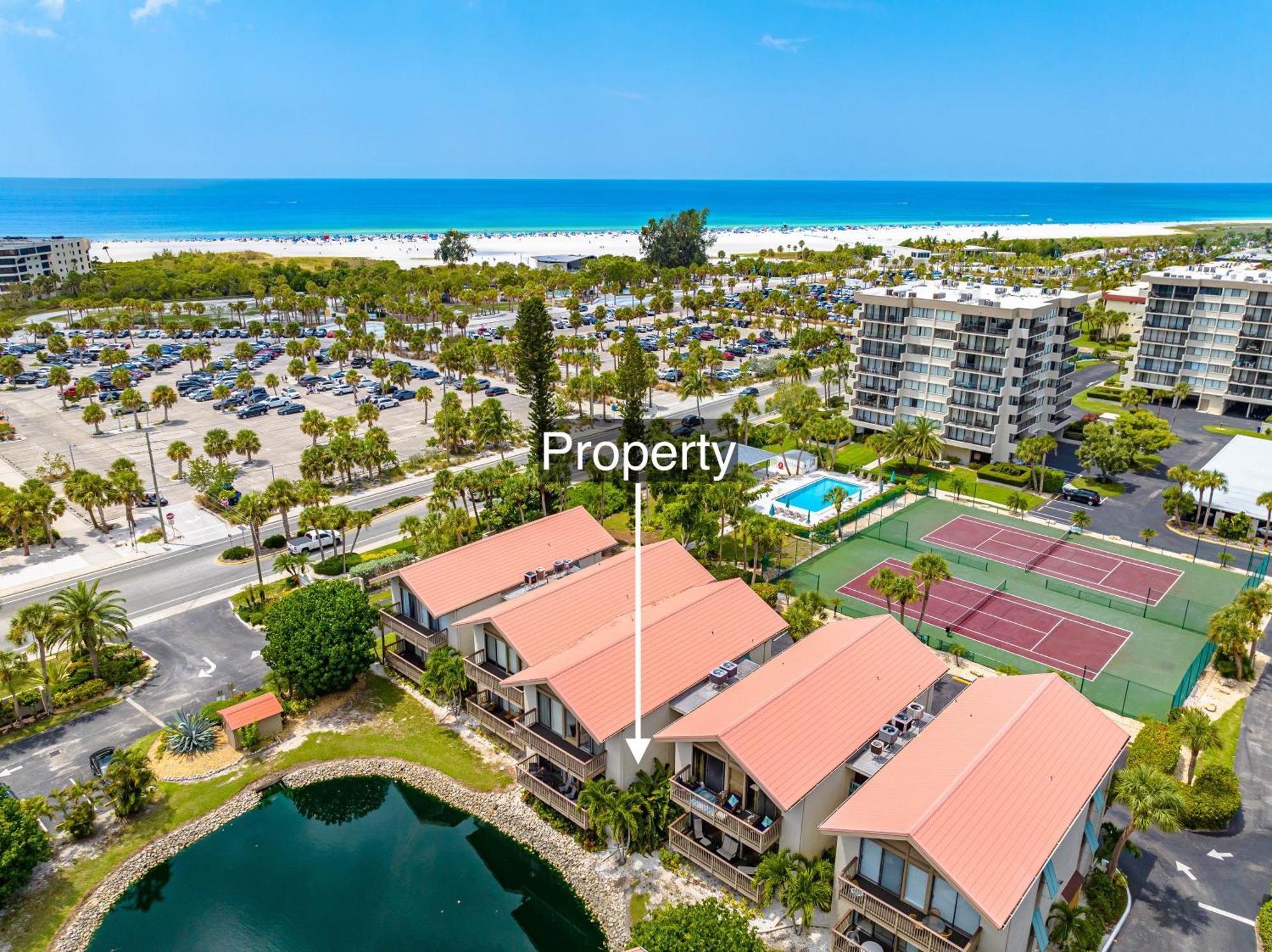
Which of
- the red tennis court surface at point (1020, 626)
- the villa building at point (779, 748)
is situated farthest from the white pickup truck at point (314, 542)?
the red tennis court surface at point (1020, 626)

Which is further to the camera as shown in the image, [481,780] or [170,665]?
[170,665]

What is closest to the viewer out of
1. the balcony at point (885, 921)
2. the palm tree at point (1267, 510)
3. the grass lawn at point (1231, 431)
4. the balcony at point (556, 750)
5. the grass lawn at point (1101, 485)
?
the balcony at point (885, 921)

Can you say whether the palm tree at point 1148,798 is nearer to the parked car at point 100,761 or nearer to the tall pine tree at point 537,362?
the parked car at point 100,761

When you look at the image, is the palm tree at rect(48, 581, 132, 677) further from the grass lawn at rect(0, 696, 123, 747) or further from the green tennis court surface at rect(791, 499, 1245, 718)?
the green tennis court surface at rect(791, 499, 1245, 718)

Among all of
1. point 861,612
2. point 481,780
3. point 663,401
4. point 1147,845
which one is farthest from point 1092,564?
point 663,401

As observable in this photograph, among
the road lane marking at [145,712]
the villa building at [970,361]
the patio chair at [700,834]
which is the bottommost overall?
the road lane marking at [145,712]

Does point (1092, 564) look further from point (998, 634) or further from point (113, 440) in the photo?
point (113, 440)
